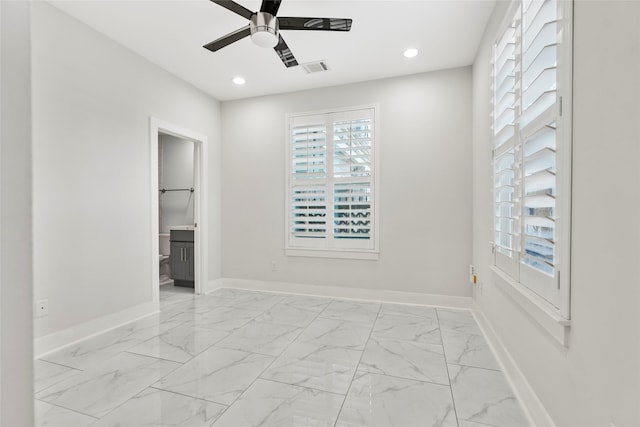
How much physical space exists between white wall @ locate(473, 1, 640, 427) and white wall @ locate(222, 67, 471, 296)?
2157mm

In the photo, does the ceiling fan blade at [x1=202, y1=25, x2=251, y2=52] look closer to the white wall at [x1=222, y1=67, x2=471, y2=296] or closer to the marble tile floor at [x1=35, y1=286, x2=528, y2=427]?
the white wall at [x1=222, y1=67, x2=471, y2=296]

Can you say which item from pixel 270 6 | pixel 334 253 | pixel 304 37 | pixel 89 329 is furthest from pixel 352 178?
pixel 89 329

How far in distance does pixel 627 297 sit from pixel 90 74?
12.5 feet

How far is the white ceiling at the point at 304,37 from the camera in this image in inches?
97.2

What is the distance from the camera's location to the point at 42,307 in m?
2.33

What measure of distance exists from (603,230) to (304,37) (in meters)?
2.78

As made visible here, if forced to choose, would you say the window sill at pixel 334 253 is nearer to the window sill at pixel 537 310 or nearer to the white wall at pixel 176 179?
the window sill at pixel 537 310

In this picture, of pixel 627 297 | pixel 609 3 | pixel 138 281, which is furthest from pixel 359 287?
pixel 609 3

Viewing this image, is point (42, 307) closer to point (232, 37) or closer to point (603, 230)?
point (232, 37)

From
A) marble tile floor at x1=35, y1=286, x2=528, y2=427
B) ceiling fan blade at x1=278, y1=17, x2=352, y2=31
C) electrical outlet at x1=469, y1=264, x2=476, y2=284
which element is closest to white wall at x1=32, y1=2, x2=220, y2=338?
Answer: marble tile floor at x1=35, y1=286, x2=528, y2=427

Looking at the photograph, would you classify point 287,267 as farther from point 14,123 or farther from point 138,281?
point 14,123

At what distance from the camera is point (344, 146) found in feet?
12.7

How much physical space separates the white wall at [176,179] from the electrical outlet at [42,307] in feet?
9.14

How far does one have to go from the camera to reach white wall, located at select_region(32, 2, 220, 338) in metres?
2.36
